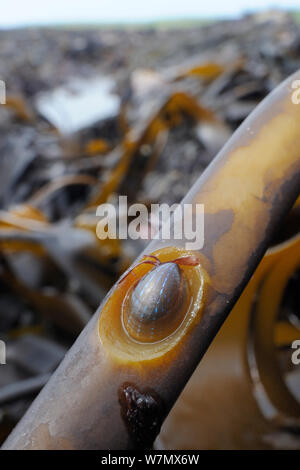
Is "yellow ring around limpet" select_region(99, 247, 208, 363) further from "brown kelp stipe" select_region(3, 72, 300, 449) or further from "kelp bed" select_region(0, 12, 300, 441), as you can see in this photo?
"kelp bed" select_region(0, 12, 300, 441)

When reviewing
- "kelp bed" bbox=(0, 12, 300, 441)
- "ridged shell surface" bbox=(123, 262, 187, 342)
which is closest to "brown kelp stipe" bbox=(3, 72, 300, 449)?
"ridged shell surface" bbox=(123, 262, 187, 342)

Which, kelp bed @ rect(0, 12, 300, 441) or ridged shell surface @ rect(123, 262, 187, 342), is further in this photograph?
kelp bed @ rect(0, 12, 300, 441)

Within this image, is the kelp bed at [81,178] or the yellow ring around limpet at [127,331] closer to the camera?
the yellow ring around limpet at [127,331]

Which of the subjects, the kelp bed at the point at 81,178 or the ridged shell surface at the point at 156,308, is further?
the kelp bed at the point at 81,178

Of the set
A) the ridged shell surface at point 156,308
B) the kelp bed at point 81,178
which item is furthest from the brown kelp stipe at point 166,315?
the kelp bed at point 81,178

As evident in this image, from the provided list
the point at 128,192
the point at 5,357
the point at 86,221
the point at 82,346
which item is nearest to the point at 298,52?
the point at 128,192

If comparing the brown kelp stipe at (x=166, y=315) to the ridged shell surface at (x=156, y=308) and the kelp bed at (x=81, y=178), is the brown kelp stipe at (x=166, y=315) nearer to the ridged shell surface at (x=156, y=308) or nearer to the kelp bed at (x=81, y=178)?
the ridged shell surface at (x=156, y=308)

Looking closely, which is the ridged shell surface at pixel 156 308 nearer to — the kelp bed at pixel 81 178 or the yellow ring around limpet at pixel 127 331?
the yellow ring around limpet at pixel 127 331

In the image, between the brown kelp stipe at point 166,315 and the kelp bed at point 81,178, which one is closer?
the brown kelp stipe at point 166,315

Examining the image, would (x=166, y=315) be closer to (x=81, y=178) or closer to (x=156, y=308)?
(x=156, y=308)
